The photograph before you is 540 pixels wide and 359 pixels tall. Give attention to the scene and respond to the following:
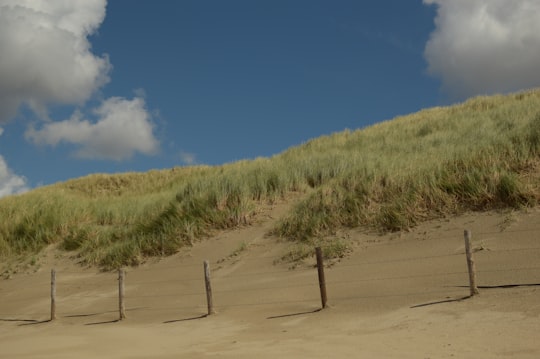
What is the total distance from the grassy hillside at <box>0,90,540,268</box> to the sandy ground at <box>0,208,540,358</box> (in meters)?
0.69

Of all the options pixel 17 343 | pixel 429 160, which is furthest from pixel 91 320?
pixel 429 160

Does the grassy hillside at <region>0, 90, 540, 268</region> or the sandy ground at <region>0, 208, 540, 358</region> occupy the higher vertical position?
the grassy hillside at <region>0, 90, 540, 268</region>

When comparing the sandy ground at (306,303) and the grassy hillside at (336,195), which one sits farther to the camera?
the grassy hillside at (336,195)

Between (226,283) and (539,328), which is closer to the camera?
(539,328)

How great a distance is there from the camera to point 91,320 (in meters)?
13.9

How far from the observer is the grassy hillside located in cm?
1508

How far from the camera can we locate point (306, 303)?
12.1 meters

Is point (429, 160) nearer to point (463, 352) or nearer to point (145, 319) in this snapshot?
point (145, 319)

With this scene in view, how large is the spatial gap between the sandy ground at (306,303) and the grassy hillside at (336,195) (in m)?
0.69

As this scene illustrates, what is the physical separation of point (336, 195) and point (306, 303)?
5.75 m

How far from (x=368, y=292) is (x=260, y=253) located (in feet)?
15.5

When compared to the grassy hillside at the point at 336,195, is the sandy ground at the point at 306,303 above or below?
below

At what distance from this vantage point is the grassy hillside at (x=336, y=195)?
49.5 feet

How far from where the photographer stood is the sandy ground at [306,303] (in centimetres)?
828
